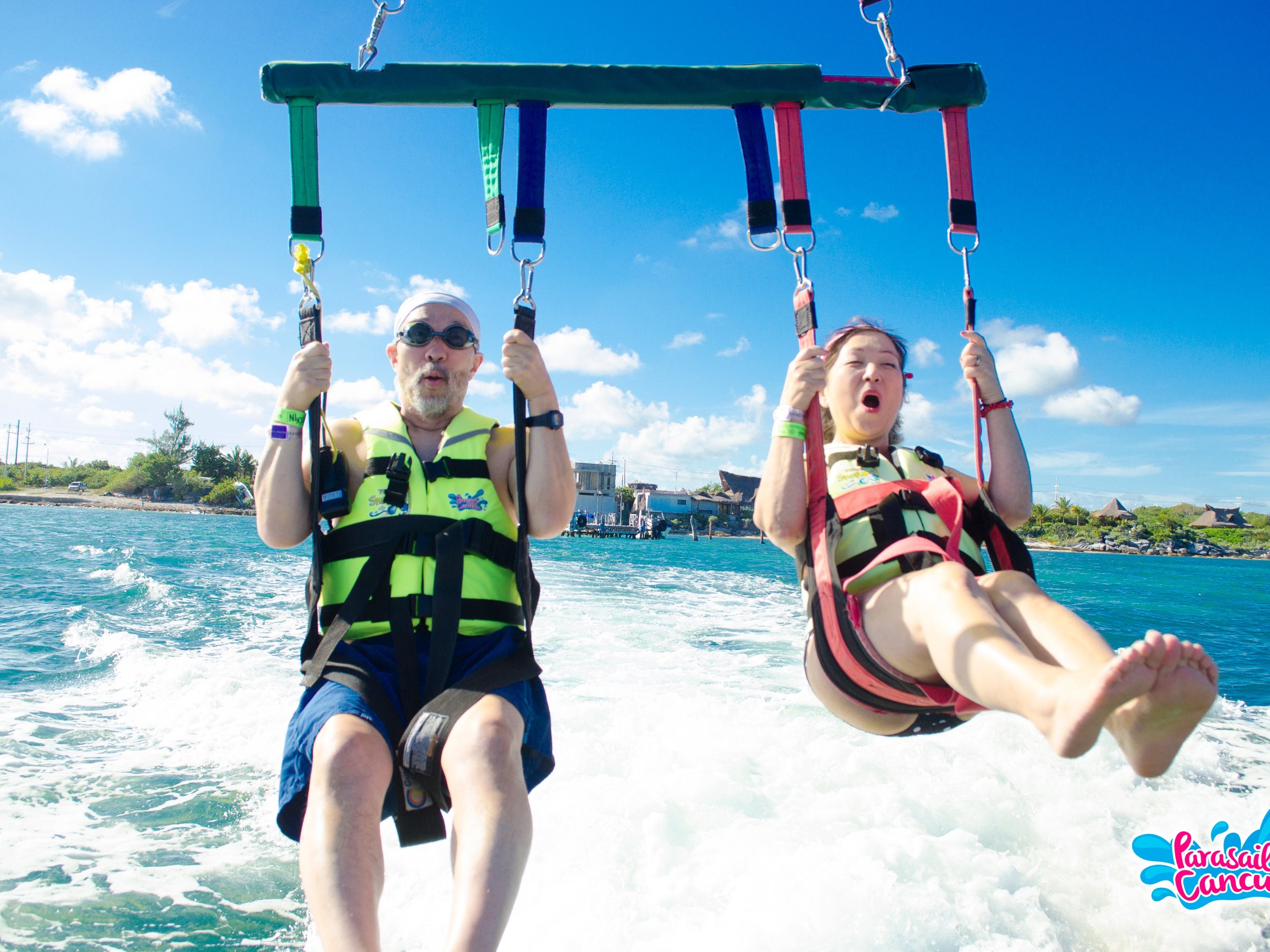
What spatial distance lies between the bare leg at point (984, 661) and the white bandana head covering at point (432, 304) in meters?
1.52

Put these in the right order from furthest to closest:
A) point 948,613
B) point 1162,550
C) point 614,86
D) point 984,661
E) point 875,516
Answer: point 1162,550 → point 614,86 → point 875,516 → point 948,613 → point 984,661

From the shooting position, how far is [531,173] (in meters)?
2.41

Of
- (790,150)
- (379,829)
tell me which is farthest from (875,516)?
(379,829)

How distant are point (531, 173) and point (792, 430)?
115 cm

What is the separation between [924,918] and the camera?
11.6 feet

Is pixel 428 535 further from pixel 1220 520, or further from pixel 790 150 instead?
pixel 1220 520

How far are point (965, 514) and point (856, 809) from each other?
106 inches

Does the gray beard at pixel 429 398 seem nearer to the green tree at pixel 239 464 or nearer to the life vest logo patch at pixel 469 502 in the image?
the life vest logo patch at pixel 469 502

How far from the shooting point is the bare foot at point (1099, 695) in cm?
139

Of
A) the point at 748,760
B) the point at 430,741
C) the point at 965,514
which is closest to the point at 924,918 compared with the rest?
the point at 748,760

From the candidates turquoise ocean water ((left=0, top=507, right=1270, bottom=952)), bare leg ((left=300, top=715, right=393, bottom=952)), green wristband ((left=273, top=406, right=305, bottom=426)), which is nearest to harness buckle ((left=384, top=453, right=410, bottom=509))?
green wristband ((left=273, top=406, right=305, bottom=426))

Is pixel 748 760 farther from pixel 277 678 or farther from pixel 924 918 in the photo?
pixel 277 678

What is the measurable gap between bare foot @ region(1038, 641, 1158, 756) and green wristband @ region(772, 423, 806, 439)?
1.04 meters

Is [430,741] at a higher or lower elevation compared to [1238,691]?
higher
